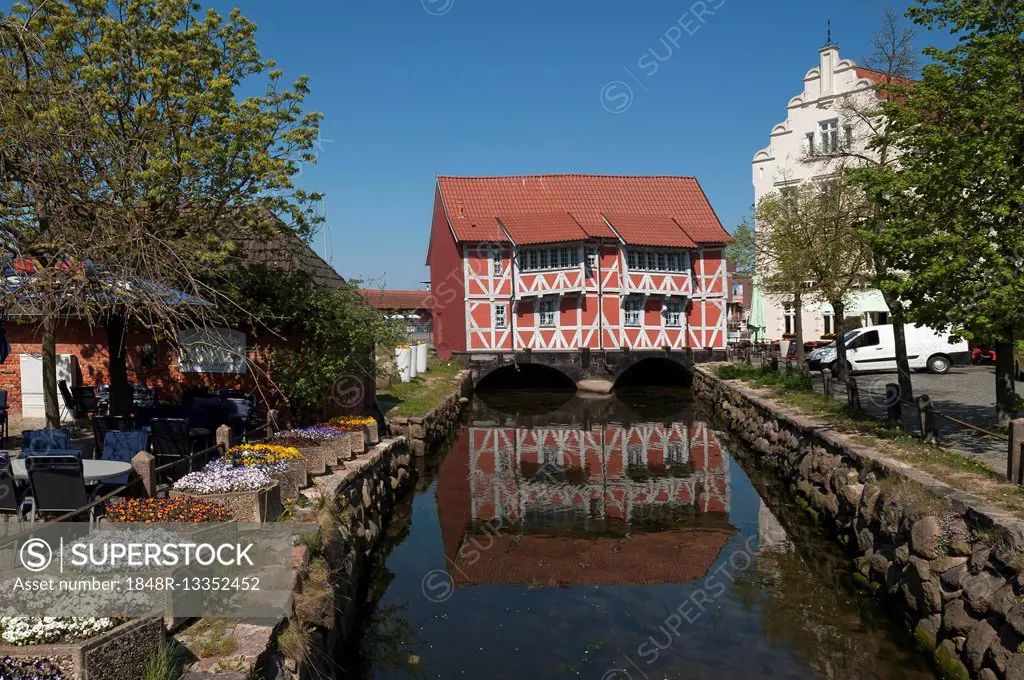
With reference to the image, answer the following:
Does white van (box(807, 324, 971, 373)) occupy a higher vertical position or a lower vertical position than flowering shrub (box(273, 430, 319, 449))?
higher

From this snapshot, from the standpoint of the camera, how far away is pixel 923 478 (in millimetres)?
8688

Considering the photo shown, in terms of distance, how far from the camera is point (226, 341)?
512 inches

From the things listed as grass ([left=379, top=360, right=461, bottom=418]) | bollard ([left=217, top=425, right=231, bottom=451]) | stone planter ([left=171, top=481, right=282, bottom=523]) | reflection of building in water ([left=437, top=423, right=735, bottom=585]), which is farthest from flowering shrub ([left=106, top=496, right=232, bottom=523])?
grass ([left=379, top=360, right=461, bottom=418])

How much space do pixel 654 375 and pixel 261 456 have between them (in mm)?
31175

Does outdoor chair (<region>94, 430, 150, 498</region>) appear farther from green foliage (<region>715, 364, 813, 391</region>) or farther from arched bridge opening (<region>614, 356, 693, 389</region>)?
arched bridge opening (<region>614, 356, 693, 389</region>)

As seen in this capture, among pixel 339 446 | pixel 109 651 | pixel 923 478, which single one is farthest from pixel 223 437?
pixel 923 478

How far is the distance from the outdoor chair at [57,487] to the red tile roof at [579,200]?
28.7m

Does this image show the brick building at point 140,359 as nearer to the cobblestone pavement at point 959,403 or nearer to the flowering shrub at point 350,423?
the flowering shrub at point 350,423

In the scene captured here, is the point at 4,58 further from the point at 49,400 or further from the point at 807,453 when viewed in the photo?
the point at 807,453

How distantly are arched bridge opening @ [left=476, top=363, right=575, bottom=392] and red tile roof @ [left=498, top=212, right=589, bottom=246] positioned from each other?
6222 millimetres

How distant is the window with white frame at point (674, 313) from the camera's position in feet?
117

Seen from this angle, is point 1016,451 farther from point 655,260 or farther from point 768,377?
point 655,260

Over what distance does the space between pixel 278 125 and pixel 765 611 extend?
11276 millimetres

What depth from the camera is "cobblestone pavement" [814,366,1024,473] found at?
35.1 ft
